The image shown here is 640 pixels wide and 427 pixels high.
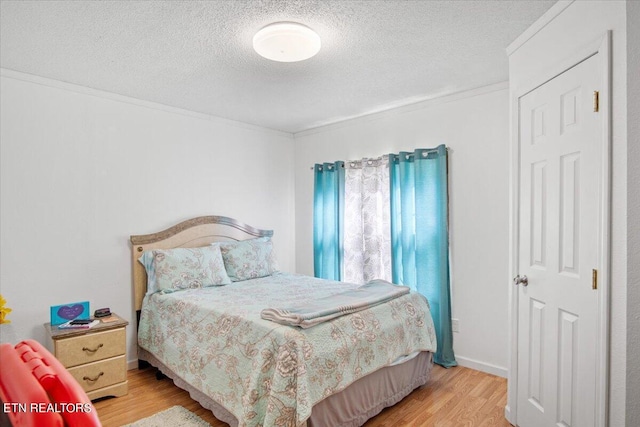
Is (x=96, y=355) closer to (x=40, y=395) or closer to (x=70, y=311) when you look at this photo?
(x=70, y=311)

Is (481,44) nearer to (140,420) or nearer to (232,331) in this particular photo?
(232,331)

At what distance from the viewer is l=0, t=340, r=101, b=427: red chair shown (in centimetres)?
59

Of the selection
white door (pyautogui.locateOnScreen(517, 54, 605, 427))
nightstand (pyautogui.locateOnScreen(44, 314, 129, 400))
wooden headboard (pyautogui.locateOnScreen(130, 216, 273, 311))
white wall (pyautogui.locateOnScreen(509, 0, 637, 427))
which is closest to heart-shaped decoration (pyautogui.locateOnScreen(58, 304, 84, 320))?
nightstand (pyautogui.locateOnScreen(44, 314, 129, 400))

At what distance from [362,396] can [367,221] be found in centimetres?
208

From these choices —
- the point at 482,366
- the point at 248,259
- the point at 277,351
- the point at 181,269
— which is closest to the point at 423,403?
the point at 482,366

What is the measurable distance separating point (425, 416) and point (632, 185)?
190cm

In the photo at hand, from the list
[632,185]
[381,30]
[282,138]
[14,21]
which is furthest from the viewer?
[282,138]

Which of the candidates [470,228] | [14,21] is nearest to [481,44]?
[470,228]

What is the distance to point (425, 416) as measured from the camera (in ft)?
8.00

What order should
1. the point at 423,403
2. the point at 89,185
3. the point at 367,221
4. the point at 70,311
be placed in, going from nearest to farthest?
the point at 423,403 < the point at 70,311 < the point at 89,185 < the point at 367,221

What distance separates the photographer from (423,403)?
8.59 feet

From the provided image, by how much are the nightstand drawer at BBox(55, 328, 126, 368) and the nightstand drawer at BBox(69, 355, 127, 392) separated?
0.04 metres

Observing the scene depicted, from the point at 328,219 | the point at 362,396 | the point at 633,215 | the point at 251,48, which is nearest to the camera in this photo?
the point at 633,215

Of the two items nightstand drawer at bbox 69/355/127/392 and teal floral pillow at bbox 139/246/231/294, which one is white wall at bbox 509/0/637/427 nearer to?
teal floral pillow at bbox 139/246/231/294
